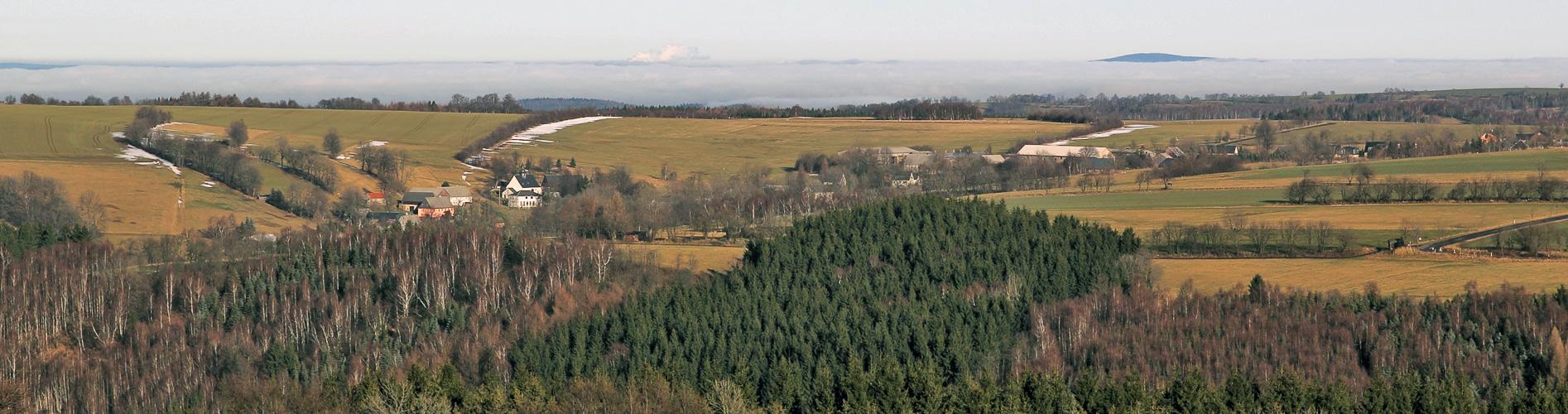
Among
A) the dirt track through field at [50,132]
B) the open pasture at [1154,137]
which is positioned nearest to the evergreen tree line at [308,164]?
the dirt track through field at [50,132]

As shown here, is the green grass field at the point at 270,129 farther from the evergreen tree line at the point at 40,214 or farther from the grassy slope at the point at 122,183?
the evergreen tree line at the point at 40,214

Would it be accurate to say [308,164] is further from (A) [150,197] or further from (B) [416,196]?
(A) [150,197]

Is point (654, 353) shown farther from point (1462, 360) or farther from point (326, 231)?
point (326, 231)

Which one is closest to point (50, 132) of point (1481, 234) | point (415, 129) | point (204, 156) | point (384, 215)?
point (204, 156)

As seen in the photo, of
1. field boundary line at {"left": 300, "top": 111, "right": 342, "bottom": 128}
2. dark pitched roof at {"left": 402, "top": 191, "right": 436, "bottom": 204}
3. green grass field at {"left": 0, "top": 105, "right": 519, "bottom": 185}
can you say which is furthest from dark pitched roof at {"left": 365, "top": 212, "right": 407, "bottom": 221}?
field boundary line at {"left": 300, "top": 111, "right": 342, "bottom": 128}

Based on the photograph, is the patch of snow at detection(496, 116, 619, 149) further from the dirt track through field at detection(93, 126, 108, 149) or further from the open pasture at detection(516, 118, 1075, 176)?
the dirt track through field at detection(93, 126, 108, 149)

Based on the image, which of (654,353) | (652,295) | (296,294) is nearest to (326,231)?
(296,294)
